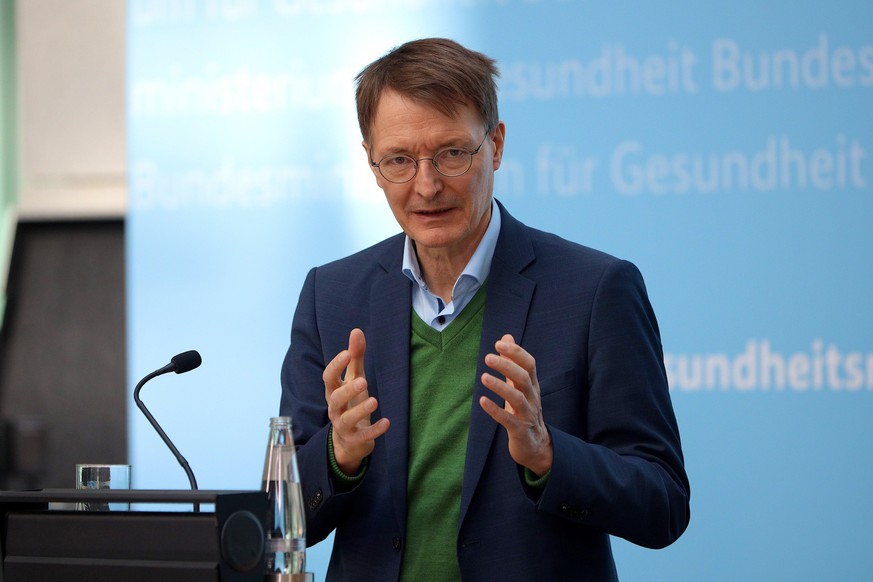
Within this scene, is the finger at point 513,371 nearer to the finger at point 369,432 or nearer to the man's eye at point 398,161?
the finger at point 369,432

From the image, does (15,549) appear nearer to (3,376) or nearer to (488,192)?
(488,192)

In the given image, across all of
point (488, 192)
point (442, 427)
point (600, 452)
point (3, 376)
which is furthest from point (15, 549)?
point (3, 376)

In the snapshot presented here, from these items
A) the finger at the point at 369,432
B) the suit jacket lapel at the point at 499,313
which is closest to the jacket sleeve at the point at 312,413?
the finger at the point at 369,432

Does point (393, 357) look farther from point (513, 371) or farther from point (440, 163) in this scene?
point (513, 371)

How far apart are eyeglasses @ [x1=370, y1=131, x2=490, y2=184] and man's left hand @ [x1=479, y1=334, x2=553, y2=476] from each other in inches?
17.2

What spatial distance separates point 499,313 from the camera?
1950 millimetres

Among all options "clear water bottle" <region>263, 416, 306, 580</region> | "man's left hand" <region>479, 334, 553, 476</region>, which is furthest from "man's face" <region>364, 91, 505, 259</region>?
"clear water bottle" <region>263, 416, 306, 580</region>

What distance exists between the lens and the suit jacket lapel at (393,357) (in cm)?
188

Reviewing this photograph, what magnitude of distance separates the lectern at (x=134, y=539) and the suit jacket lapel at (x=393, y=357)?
0.48 m

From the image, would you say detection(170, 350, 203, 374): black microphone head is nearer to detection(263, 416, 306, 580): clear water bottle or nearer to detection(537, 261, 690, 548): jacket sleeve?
detection(263, 416, 306, 580): clear water bottle

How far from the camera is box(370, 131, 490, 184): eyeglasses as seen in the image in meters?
1.91

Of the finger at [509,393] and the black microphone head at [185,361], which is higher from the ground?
the black microphone head at [185,361]

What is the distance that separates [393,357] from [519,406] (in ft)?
1.52

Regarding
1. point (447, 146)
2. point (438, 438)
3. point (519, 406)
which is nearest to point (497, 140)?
point (447, 146)
